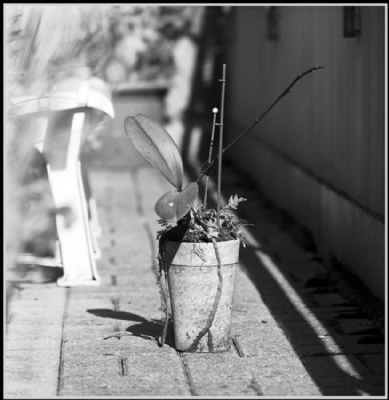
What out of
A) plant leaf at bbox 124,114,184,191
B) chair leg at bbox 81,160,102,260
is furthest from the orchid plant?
chair leg at bbox 81,160,102,260

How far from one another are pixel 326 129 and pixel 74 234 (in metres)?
2.03

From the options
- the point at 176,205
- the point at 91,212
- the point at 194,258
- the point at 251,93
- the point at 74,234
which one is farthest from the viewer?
the point at 251,93

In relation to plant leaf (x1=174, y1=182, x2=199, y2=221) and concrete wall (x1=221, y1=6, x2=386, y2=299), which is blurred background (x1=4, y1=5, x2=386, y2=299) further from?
plant leaf (x1=174, y1=182, x2=199, y2=221)

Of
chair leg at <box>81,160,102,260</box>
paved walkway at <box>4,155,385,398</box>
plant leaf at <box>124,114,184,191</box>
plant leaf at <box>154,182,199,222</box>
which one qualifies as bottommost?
paved walkway at <box>4,155,385,398</box>

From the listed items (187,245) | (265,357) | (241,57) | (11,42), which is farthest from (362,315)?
(241,57)

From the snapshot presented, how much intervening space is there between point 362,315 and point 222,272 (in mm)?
1197

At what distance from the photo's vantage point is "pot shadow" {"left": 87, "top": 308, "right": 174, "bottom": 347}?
5.05 metres

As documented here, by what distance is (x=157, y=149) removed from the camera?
15.1ft

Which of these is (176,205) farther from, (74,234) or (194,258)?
(74,234)

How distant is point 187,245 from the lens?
4539mm

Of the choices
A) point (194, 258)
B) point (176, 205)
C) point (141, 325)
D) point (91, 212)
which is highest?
point (176, 205)

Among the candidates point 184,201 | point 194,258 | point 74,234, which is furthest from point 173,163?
point 74,234

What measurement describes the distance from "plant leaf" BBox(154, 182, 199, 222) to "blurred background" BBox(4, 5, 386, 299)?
65cm

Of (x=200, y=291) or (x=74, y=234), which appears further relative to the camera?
(x=74, y=234)
